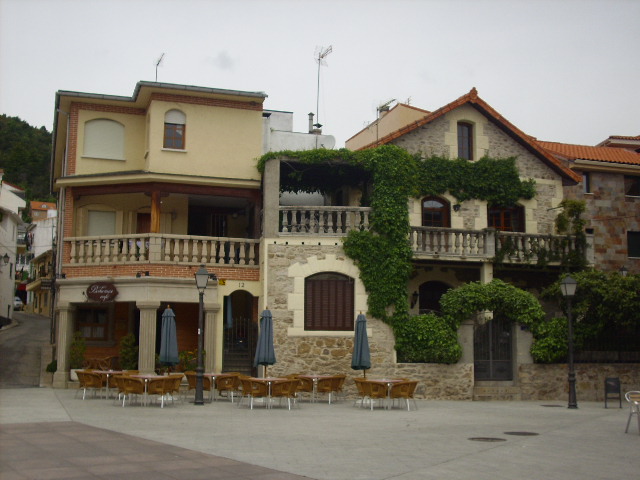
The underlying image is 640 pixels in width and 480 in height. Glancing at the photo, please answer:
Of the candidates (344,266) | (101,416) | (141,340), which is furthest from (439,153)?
(101,416)

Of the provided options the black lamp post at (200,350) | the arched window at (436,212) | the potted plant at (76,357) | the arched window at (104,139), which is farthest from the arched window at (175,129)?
the arched window at (436,212)

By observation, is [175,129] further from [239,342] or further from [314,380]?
Answer: [314,380]

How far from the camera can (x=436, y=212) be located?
2589cm

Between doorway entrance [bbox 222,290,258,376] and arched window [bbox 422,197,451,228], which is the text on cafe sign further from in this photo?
arched window [bbox 422,197,451,228]

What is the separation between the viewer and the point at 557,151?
34.4 metres

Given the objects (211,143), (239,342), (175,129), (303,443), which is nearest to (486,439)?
(303,443)

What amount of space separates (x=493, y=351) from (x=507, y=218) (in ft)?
19.0

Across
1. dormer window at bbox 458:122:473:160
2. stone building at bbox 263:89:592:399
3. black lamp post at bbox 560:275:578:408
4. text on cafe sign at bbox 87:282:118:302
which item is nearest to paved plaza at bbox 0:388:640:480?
black lamp post at bbox 560:275:578:408

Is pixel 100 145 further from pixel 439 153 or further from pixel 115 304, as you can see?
pixel 439 153

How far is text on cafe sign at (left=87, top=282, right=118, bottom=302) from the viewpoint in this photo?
22531 millimetres

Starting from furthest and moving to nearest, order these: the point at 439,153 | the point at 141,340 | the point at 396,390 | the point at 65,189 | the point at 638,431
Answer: the point at 439,153, the point at 65,189, the point at 141,340, the point at 396,390, the point at 638,431

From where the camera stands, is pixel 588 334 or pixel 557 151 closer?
pixel 588 334

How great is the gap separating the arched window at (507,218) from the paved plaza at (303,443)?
9.30m

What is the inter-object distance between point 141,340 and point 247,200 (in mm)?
6352
